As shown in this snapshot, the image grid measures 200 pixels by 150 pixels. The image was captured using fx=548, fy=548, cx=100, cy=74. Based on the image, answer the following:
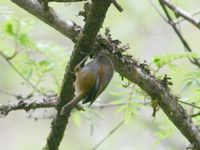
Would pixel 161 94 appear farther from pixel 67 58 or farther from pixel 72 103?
pixel 67 58

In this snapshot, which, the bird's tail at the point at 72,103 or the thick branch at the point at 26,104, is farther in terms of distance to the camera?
the thick branch at the point at 26,104

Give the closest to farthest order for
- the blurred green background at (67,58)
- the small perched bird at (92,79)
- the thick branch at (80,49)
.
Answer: the thick branch at (80,49)
the small perched bird at (92,79)
the blurred green background at (67,58)

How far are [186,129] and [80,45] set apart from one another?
0.67m

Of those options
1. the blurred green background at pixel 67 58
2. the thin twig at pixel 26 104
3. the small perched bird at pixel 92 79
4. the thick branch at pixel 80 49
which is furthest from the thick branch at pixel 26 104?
the small perched bird at pixel 92 79

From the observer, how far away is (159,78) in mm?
2270

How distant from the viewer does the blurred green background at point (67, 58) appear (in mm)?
3104

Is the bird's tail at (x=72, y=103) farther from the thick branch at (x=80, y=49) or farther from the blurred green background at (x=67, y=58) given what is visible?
the blurred green background at (x=67, y=58)

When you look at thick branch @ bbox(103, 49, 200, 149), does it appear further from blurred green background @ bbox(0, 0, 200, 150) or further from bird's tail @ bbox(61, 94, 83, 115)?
bird's tail @ bbox(61, 94, 83, 115)

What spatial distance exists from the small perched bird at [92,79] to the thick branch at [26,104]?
0.51 metres

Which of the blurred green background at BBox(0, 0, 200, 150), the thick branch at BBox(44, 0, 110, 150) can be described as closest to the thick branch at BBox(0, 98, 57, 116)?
the thick branch at BBox(44, 0, 110, 150)

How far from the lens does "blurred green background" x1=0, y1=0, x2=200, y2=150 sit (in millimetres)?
3104

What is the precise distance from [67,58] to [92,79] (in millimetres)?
1252

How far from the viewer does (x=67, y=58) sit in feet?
10.3

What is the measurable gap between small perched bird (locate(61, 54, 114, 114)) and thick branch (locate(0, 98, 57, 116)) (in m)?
0.51
